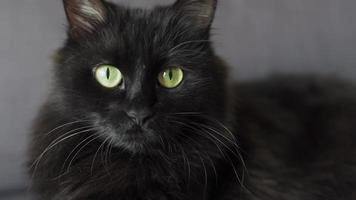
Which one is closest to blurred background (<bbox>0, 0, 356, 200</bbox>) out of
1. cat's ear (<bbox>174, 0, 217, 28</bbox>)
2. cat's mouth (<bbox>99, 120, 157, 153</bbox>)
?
cat's ear (<bbox>174, 0, 217, 28</bbox>)

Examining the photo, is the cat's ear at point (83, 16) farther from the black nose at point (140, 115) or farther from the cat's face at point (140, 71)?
the black nose at point (140, 115)

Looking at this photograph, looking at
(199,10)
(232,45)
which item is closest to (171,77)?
(199,10)

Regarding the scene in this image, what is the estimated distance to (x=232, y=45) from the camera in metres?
1.95

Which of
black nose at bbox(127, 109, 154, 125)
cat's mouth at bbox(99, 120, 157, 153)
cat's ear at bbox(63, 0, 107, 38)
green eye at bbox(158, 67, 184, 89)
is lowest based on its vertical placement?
cat's mouth at bbox(99, 120, 157, 153)

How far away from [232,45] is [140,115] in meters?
0.80

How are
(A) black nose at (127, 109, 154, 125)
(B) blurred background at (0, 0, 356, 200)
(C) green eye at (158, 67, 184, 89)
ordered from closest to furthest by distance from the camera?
(A) black nose at (127, 109, 154, 125) → (C) green eye at (158, 67, 184, 89) → (B) blurred background at (0, 0, 356, 200)

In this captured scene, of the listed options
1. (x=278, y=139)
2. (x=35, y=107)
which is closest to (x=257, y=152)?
(x=278, y=139)

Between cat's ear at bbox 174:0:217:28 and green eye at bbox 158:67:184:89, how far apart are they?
7.0 inches

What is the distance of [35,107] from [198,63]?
0.74 metres

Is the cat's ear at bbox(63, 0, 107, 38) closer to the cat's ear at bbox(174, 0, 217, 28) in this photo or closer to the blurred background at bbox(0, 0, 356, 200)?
the cat's ear at bbox(174, 0, 217, 28)

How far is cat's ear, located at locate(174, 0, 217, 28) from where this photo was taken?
1.45 meters

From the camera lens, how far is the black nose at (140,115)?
4.12ft

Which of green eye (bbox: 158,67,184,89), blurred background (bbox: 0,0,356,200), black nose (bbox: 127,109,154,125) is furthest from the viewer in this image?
blurred background (bbox: 0,0,356,200)

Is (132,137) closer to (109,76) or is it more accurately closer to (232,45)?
(109,76)
